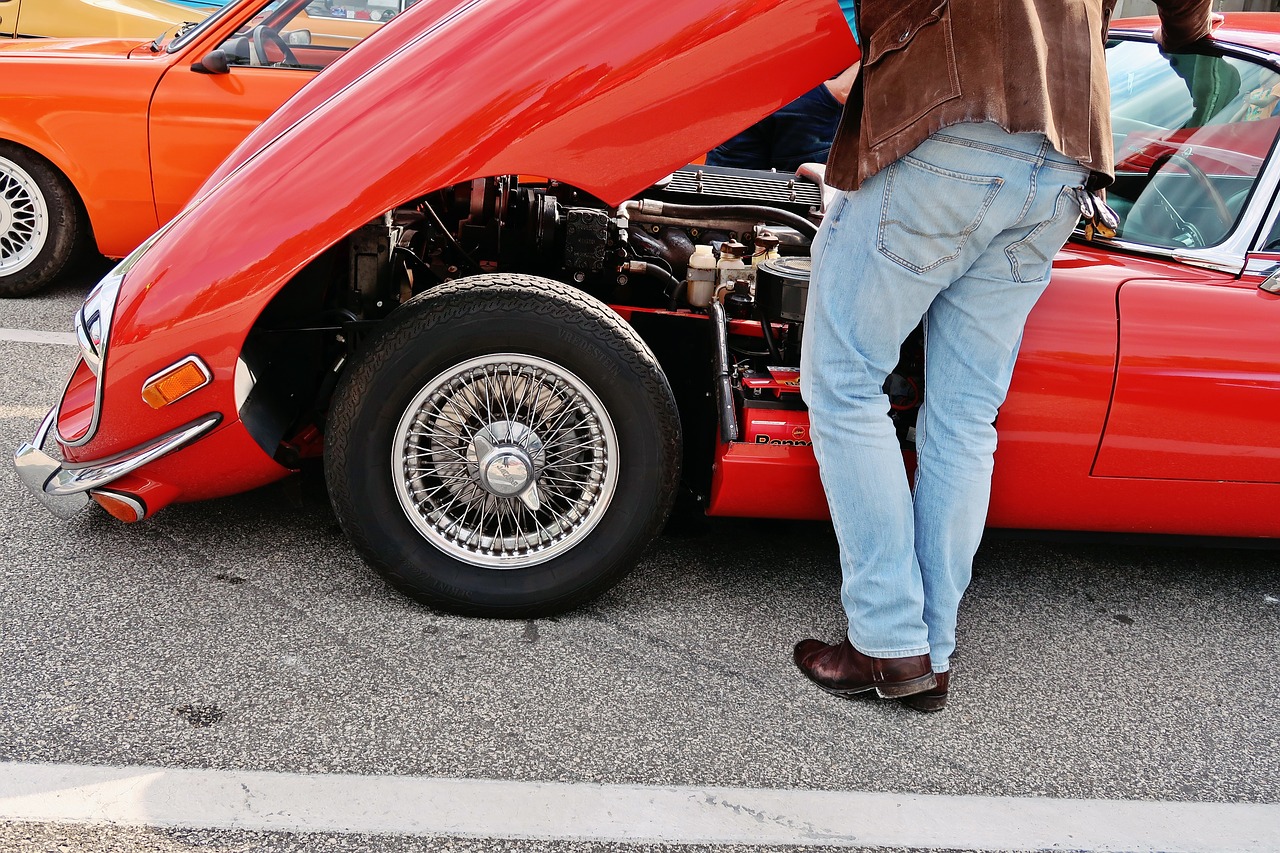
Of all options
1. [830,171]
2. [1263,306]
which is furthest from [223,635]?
[1263,306]

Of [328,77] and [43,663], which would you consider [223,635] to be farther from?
[328,77]

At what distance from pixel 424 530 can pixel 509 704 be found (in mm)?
486

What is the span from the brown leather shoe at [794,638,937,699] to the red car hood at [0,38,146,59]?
4.16 m

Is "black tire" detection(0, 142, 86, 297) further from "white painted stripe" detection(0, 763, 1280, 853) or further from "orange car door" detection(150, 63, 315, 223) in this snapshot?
"white painted stripe" detection(0, 763, 1280, 853)

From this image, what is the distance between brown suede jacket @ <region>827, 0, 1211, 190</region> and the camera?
204 centimetres

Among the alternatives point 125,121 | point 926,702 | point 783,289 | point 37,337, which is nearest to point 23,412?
point 37,337

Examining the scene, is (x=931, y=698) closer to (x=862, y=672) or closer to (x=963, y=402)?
(x=862, y=672)

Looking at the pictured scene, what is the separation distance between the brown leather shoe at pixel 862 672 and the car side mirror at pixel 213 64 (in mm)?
3759

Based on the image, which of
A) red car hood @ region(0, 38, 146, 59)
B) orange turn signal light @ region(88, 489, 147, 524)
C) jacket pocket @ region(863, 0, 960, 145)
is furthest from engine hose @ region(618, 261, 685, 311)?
red car hood @ region(0, 38, 146, 59)

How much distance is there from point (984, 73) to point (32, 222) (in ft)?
14.6

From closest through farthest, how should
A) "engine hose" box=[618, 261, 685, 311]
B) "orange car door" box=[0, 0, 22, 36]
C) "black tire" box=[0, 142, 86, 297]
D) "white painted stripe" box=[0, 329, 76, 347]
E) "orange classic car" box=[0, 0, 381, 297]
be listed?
1. "engine hose" box=[618, 261, 685, 311]
2. "white painted stripe" box=[0, 329, 76, 347]
3. "orange classic car" box=[0, 0, 381, 297]
4. "black tire" box=[0, 142, 86, 297]
5. "orange car door" box=[0, 0, 22, 36]

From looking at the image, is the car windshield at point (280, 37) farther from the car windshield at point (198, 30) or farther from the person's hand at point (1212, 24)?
the person's hand at point (1212, 24)

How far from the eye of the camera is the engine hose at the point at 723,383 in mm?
2625

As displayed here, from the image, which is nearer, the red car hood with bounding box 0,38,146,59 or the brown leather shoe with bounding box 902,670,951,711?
the brown leather shoe with bounding box 902,670,951,711
